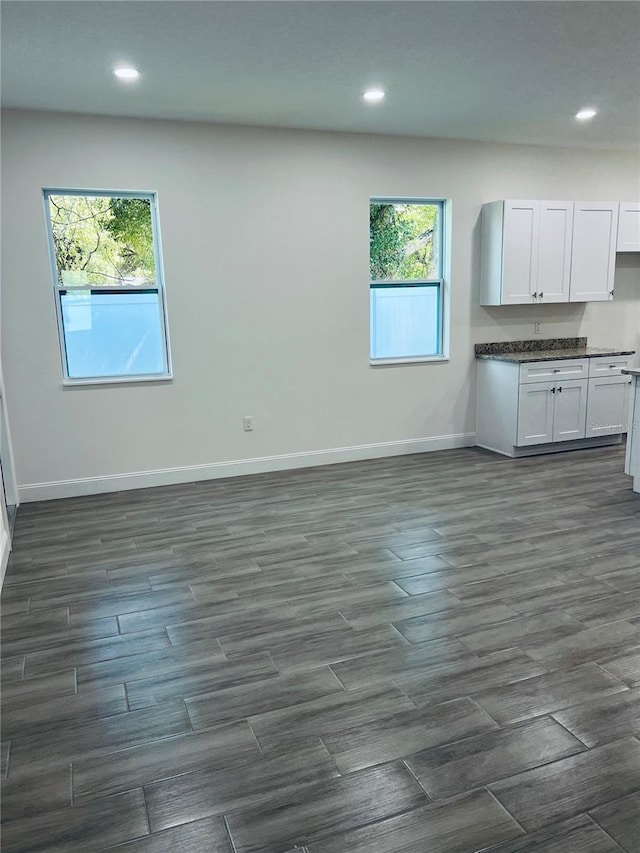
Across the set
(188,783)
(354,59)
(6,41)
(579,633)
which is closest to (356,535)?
(579,633)

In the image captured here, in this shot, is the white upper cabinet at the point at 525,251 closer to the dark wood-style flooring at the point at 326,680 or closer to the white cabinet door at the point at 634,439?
the white cabinet door at the point at 634,439

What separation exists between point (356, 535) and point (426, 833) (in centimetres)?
218

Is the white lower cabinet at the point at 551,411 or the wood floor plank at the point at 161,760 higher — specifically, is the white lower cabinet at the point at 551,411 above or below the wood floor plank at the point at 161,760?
above

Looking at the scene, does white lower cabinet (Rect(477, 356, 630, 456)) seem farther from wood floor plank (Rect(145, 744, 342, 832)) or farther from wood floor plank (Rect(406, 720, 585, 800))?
wood floor plank (Rect(145, 744, 342, 832))

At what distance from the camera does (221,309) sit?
491cm

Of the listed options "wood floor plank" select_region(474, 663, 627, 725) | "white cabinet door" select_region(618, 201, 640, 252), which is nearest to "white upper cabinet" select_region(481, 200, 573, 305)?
"white cabinet door" select_region(618, 201, 640, 252)

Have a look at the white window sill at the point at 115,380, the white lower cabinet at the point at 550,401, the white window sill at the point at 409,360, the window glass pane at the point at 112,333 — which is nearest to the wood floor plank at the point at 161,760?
the white window sill at the point at 115,380

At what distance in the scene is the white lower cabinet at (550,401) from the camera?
17.6 feet

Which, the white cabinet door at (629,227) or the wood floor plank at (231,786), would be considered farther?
the white cabinet door at (629,227)

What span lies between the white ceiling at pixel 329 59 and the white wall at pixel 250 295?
0.32m

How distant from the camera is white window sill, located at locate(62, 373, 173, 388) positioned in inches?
182

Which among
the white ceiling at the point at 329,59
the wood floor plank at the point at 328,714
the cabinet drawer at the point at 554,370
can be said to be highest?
the white ceiling at the point at 329,59

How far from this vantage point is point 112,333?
4723 mm

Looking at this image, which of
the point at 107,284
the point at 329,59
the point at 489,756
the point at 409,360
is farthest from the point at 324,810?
the point at 409,360
